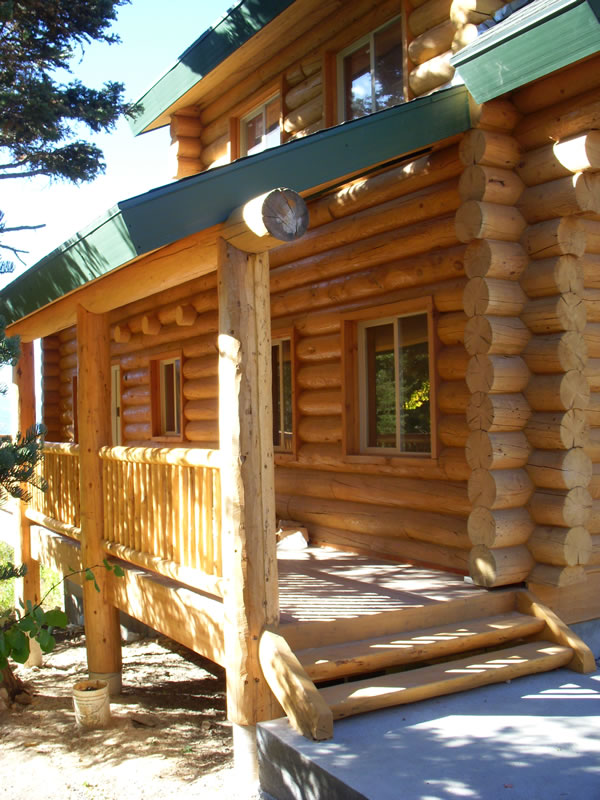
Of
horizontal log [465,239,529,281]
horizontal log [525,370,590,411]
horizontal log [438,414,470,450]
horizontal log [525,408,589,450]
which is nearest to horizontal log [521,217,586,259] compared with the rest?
horizontal log [465,239,529,281]

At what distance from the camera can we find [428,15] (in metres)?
7.32

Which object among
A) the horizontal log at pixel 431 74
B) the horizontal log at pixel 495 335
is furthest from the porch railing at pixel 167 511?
the horizontal log at pixel 431 74

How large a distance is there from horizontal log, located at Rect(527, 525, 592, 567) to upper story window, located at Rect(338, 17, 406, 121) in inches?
171

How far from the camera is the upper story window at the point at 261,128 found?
10.2 m

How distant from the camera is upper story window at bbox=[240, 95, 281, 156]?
→ 1017 cm

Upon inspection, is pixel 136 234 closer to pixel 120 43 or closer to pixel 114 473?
pixel 114 473

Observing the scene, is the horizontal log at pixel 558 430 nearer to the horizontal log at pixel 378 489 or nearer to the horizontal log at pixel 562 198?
the horizontal log at pixel 378 489

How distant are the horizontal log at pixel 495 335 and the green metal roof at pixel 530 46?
5.33 ft

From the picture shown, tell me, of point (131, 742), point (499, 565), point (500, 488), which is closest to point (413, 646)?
point (499, 565)

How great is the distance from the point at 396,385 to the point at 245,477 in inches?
121

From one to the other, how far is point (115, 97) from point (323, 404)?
539cm

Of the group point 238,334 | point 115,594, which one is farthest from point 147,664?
point 238,334

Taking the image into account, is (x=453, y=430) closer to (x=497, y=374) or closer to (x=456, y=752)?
(x=497, y=374)

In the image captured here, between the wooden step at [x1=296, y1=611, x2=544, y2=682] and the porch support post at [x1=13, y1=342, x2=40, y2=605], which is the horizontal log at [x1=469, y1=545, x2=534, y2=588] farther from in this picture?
the porch support post at [x1=13, y1=342, x2=40, y2=605]
